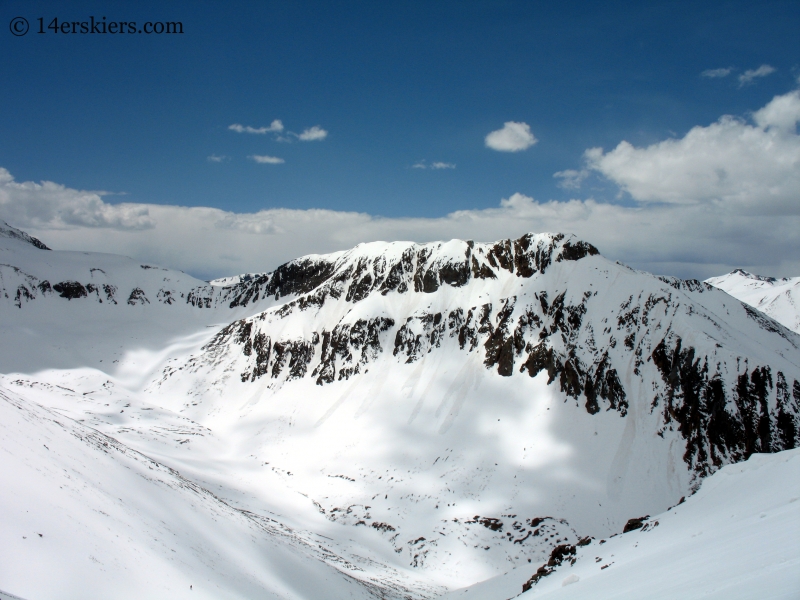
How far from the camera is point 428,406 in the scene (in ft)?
241

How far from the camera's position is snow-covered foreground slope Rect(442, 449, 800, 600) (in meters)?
8.95

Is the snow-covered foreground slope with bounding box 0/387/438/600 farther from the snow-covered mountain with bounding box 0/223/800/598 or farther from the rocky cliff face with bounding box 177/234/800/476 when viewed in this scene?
the rocky cliff face with bounding box 177/234/800/476

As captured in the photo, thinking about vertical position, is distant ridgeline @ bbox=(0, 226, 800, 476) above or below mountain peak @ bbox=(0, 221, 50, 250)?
below

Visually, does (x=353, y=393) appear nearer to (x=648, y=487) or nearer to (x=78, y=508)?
(x=648, y=487)

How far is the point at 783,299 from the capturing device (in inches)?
7633

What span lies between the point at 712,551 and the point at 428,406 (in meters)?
62.0

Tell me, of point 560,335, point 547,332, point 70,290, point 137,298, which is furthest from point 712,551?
point 70,290

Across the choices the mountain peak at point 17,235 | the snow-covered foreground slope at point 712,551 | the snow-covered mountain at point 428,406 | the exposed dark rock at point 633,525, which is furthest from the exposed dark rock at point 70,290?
the exposed dark rock at point 633,525

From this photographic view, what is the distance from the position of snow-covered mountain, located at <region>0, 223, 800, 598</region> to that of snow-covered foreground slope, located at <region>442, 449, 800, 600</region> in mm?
14421

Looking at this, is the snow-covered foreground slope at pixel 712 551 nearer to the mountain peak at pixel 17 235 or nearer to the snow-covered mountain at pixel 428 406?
the snow-covered mountain at pixel 428 406

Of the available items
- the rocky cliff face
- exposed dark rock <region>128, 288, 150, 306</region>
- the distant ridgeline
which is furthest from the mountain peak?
the rocky cliff face

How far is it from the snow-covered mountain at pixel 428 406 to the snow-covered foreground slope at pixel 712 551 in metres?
14.4

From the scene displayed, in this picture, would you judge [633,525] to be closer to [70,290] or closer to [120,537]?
[120,537]

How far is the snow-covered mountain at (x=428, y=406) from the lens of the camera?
1850 inches
